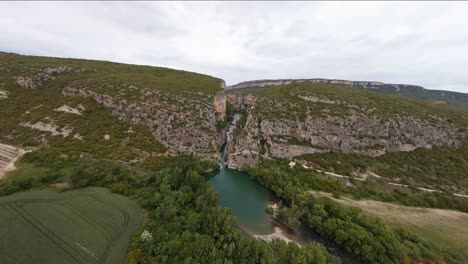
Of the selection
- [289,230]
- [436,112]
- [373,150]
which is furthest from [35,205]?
[436,112]

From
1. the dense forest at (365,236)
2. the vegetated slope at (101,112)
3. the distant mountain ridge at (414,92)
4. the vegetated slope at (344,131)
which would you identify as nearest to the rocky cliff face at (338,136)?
the vegetated slope at (344,131)

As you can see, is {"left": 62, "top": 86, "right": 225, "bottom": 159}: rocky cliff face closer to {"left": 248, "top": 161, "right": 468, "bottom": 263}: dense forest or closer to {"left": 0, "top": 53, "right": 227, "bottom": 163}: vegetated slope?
{"left": 0, "top": 53, "right": 227, "bottom": 163}: vegetated slope

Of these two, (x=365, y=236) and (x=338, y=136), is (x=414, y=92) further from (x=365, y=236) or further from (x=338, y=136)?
(x=365, y=236)

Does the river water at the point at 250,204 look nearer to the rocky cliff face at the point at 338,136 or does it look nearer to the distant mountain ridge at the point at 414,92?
the rocky cliff face at the point at 338,136

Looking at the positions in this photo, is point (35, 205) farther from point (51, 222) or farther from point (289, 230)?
point (289, 230)

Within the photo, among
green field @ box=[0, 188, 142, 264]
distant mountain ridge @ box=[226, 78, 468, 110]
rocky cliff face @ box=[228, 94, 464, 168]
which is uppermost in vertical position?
distant mountain ridge @ box=[226, 78, 468, 110]

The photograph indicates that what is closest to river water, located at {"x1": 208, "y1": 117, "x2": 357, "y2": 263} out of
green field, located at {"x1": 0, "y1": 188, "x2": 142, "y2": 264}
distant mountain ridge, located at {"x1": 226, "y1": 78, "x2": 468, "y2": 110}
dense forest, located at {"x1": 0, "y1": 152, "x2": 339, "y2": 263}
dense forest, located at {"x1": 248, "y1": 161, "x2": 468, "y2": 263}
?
dense forest, located at {"x1": 248, "y1": 161, "x2": 468, "y2": 263}

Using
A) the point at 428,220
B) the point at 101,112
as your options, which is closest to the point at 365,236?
the point at 428,220
